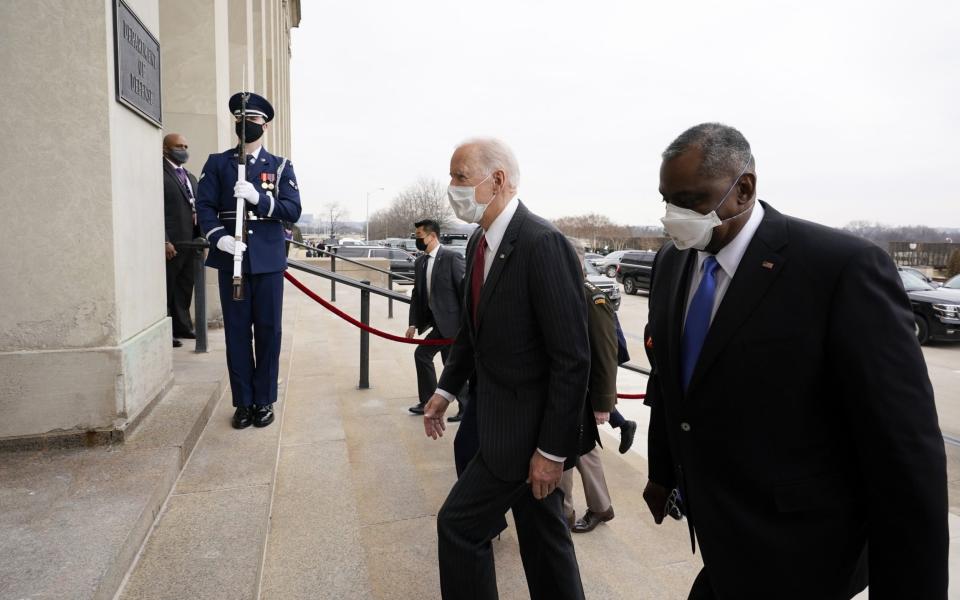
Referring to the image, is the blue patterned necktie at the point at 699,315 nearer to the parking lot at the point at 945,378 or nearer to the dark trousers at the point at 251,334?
the dark trousers at the point at 251,334

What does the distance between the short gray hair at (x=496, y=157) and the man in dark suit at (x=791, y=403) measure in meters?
0.75

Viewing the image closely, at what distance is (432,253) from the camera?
5824 millimetres

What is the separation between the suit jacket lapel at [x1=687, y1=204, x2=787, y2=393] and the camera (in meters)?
1.52

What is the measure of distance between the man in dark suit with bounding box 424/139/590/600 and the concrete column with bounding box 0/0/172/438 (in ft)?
6.52

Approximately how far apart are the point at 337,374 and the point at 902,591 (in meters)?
5.60

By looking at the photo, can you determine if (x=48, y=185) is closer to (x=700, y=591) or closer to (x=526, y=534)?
(x=526, y=534)

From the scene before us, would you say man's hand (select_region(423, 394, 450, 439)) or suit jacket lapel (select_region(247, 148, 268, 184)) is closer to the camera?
man's hand (select_region(423, 394, 450, 439))

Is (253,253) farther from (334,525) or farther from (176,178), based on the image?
(176,178)

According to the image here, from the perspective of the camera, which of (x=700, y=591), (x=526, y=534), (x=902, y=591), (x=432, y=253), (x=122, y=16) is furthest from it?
(x=432, y=253)

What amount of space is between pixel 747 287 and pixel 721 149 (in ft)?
1.22

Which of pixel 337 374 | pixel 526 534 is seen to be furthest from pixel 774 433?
pixel 337 374

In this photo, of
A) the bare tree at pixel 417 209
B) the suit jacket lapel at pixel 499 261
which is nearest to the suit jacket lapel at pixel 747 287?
the suit jacket lapel at pixel 499 261

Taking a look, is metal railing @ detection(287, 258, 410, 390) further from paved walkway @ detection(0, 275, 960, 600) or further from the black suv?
the black suv

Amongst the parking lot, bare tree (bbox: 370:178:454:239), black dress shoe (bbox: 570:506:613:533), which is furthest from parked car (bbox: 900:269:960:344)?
bare tree (bbox: 370:178:454:239)
